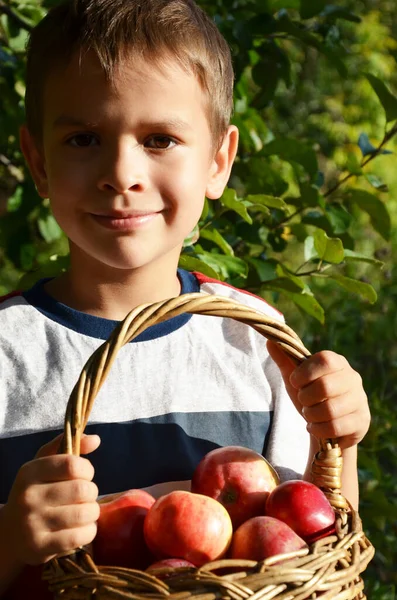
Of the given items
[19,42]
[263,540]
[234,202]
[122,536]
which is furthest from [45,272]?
[263,540]

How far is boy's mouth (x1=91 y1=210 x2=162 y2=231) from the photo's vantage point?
1.66 metres

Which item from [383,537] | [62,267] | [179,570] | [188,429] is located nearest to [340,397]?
[188,429]

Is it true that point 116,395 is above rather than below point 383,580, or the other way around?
above

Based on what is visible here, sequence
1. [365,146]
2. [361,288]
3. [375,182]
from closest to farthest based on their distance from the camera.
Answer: [361,288], [375,182], [365,146]

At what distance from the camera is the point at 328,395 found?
1523 mm

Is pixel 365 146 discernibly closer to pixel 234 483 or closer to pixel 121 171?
pixel 121 171

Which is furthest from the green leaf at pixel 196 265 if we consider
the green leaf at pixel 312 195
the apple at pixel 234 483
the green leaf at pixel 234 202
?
the apple at pixel 234 483

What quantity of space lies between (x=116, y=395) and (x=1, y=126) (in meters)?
1.07

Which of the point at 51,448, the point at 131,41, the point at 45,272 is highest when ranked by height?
the point at 131,41

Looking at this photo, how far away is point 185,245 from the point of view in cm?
205

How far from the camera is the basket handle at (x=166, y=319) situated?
129cm

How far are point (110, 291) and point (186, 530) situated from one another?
621 millimetres

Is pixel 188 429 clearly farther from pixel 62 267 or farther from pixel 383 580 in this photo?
pixel 383 580

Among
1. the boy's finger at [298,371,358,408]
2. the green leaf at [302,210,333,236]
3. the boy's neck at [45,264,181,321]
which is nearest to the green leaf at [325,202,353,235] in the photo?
the green leaf at [302,210,333,236]
